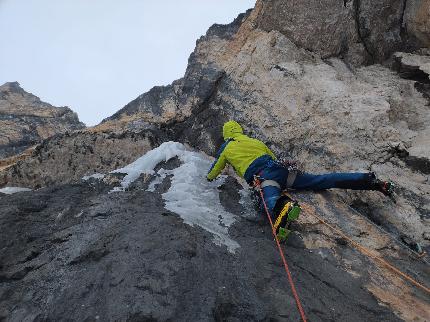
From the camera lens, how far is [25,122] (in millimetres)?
18875

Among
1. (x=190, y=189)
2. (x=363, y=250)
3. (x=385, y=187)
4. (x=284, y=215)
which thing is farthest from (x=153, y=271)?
(x=385, y=187)

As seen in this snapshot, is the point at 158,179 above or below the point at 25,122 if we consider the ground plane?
below

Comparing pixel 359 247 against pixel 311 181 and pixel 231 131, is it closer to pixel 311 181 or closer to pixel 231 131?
pixel 311 181

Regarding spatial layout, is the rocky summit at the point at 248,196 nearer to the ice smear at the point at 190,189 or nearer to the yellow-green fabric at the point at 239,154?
the ice smear at the point at 190,189

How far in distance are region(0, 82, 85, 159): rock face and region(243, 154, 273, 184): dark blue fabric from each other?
13462mm

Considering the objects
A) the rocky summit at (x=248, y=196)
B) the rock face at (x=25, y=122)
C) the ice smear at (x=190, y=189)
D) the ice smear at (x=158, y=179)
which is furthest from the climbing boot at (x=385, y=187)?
the rock face at (x=25, y=122)

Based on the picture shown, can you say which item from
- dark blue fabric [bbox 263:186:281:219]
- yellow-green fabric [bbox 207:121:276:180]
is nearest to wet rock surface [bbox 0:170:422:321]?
dark blue fabric [bbox 263:186:281:219]

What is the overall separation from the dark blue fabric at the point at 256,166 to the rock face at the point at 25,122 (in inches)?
530

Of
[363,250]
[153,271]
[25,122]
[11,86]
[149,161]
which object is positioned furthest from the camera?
[11,86]

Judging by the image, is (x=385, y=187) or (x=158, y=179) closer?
(x=385, y=187)

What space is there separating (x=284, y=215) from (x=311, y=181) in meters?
1.59

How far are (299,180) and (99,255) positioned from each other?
3.57 meters

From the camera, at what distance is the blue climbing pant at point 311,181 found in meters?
6.32

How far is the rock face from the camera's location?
698 inches
